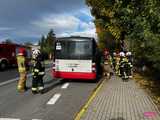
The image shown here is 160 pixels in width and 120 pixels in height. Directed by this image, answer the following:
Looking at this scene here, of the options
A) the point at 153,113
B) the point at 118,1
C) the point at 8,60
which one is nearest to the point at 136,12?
the point at 118,1

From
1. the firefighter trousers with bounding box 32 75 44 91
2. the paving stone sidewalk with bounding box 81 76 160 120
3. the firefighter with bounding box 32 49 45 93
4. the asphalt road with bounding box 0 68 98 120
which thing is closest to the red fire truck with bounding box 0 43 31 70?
the asphalt road with bounding box 0 68 98 120

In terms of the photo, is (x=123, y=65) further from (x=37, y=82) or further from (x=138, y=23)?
(x=37, y=82)

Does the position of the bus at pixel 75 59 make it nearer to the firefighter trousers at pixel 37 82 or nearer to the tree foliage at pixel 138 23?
the tree foliage at pixel 138 23

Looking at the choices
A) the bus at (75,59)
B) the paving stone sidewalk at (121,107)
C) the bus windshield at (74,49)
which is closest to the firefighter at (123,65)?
the bus at (75,59)

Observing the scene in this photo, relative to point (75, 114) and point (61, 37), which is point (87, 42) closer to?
point (61, 37)

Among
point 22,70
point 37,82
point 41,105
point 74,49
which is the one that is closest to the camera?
point 41,105

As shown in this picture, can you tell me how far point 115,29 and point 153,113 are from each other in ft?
43.5

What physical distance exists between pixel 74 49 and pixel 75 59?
1.87 feet

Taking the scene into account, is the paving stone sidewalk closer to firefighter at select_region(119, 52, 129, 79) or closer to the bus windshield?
the bus windshield

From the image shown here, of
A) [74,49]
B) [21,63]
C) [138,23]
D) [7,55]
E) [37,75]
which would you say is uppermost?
[138,23]

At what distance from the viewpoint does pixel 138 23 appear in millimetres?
14547

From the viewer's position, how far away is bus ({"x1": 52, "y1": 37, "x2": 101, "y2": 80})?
20.4 metres

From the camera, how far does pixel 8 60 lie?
35.2 m


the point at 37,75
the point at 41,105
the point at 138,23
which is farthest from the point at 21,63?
the point at 138,23
